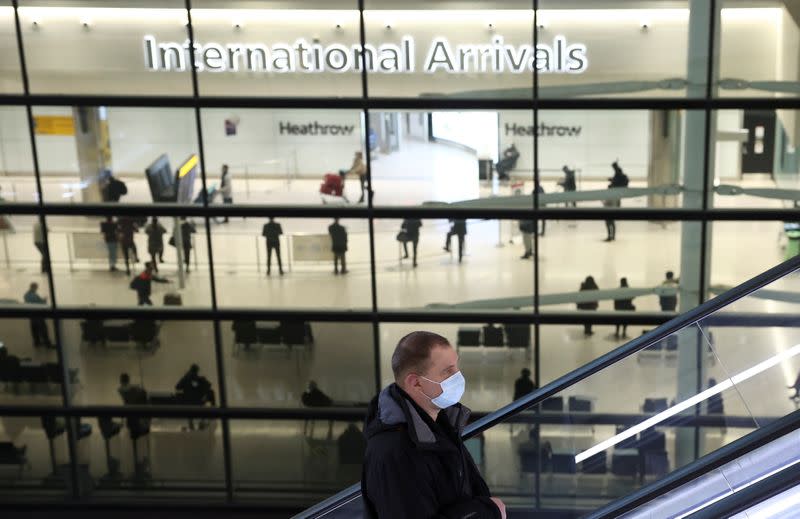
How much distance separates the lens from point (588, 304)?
1140cm

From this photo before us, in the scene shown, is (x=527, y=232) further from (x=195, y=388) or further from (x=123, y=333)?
(x=123, y=333)

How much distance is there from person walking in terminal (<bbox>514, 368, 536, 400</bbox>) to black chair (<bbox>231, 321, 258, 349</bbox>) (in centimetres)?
308

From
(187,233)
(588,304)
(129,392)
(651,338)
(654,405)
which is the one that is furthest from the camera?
(129,392)

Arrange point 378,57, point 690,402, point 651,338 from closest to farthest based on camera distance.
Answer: point 651,338, point 690,402, point 378,57

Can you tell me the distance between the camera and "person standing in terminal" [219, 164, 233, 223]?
1135cm

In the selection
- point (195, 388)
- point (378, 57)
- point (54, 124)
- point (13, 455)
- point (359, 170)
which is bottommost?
point (13, 455)

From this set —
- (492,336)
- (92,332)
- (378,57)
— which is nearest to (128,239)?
(92,332)

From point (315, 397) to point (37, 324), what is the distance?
3.43 meters

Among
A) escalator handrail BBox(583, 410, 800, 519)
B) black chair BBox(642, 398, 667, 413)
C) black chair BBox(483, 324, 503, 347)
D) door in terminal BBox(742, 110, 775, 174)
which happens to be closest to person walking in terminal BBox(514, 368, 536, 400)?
black chair BBox(483, 324, 503, 347)

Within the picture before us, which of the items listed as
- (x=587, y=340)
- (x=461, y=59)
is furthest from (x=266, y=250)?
(x=587, y=340)

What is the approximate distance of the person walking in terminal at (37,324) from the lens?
1200 centimetres

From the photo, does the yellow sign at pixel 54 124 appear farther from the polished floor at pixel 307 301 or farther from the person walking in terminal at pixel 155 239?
the person walking in terminal at pixel 155 239

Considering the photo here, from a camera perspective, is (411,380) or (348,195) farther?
(348,195)

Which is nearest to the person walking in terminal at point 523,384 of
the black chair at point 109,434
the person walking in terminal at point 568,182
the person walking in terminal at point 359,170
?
the person walking in terminal at point 568,182
